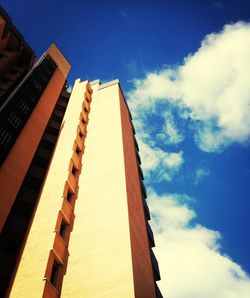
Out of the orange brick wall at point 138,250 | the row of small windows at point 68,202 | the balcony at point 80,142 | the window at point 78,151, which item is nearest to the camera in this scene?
the orange brick wall at point 138,250

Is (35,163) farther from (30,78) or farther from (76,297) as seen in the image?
(76,297)

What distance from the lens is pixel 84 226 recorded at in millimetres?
→ 16594

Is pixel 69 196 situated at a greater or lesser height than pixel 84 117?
lesser

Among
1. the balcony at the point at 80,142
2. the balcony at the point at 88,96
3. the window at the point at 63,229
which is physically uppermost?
the balcony at the point at 88,96

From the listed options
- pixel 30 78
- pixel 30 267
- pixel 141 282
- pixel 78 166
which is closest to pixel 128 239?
pixel 141 282

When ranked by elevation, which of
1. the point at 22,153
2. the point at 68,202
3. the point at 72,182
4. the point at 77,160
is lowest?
the point at 68,202

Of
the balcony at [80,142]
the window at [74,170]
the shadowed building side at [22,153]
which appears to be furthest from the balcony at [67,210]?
the balcony at [80,142]

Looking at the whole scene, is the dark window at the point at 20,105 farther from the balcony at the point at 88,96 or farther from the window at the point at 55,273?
the window at the point at 55,273

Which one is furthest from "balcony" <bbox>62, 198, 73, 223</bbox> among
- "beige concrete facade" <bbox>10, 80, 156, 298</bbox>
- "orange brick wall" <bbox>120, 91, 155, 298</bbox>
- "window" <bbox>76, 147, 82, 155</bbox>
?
"window" <bbox>76, 147, 82, 155</bbox>

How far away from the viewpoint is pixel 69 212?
17.7 metres

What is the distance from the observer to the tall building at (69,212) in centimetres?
1348

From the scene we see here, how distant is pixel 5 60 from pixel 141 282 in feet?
100

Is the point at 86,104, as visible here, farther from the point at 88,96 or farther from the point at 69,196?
the point at 69,196

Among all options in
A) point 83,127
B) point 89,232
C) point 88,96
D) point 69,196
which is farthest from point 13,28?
point 89,232
